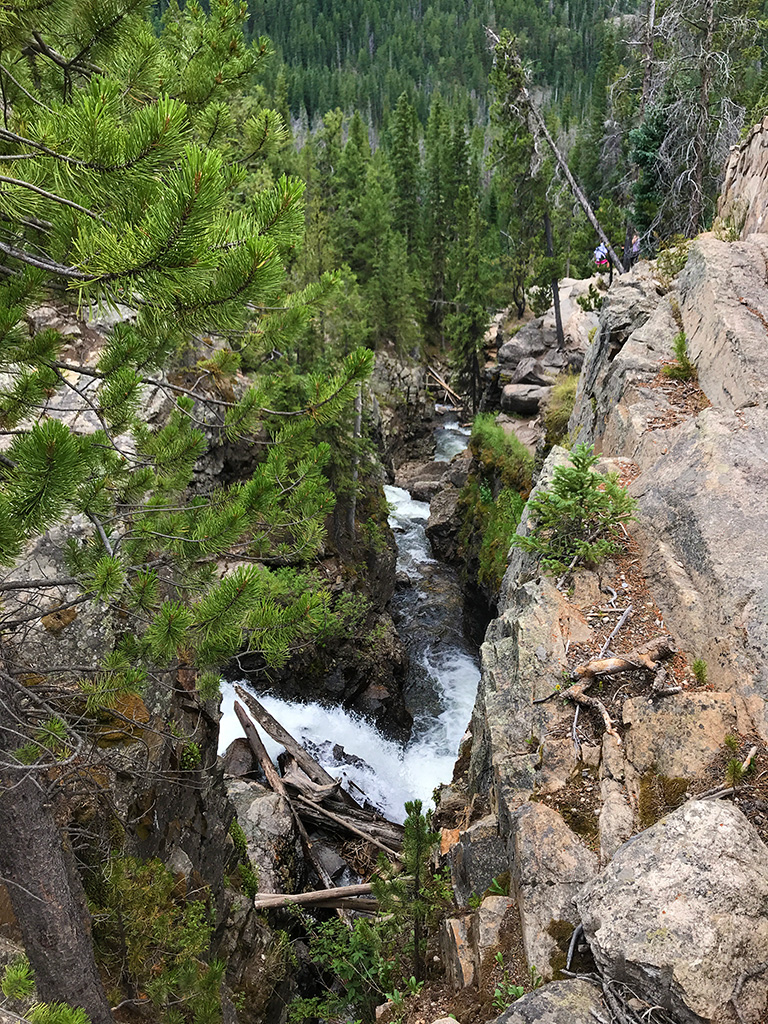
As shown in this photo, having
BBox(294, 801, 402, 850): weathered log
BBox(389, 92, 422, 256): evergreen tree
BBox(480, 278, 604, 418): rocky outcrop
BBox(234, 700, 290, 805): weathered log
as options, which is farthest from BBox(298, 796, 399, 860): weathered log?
BBox(389, 92, 422, 256): evergreen tree

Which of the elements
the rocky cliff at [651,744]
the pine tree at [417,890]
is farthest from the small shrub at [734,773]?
the pine tree at [417,890]

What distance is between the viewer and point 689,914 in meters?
3.07

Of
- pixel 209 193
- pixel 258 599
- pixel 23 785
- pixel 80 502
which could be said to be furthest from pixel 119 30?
pixel 23 785

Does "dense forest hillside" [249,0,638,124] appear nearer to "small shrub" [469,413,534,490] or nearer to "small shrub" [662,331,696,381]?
"small shrub" [469,413,534,490]

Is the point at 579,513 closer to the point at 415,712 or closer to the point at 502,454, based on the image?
the point at 415,712

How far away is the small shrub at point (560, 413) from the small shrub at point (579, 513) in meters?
7.94

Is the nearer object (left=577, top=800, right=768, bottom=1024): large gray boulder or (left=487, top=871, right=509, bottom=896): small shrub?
(left=577, top=800, right=768, bottom=1024): large gray boulder

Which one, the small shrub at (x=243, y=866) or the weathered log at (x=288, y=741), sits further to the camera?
the weathered log at (x=288, y=741)

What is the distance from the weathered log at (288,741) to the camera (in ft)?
37.1

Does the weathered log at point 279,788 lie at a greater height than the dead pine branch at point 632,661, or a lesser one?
lesser

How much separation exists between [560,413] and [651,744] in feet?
38.1

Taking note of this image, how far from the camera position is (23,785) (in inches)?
145

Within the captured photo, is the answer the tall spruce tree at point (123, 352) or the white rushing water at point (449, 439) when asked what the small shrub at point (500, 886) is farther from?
the white rushing water at point (449, 439)

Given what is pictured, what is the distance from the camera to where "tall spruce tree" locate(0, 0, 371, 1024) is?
2.39 metres
